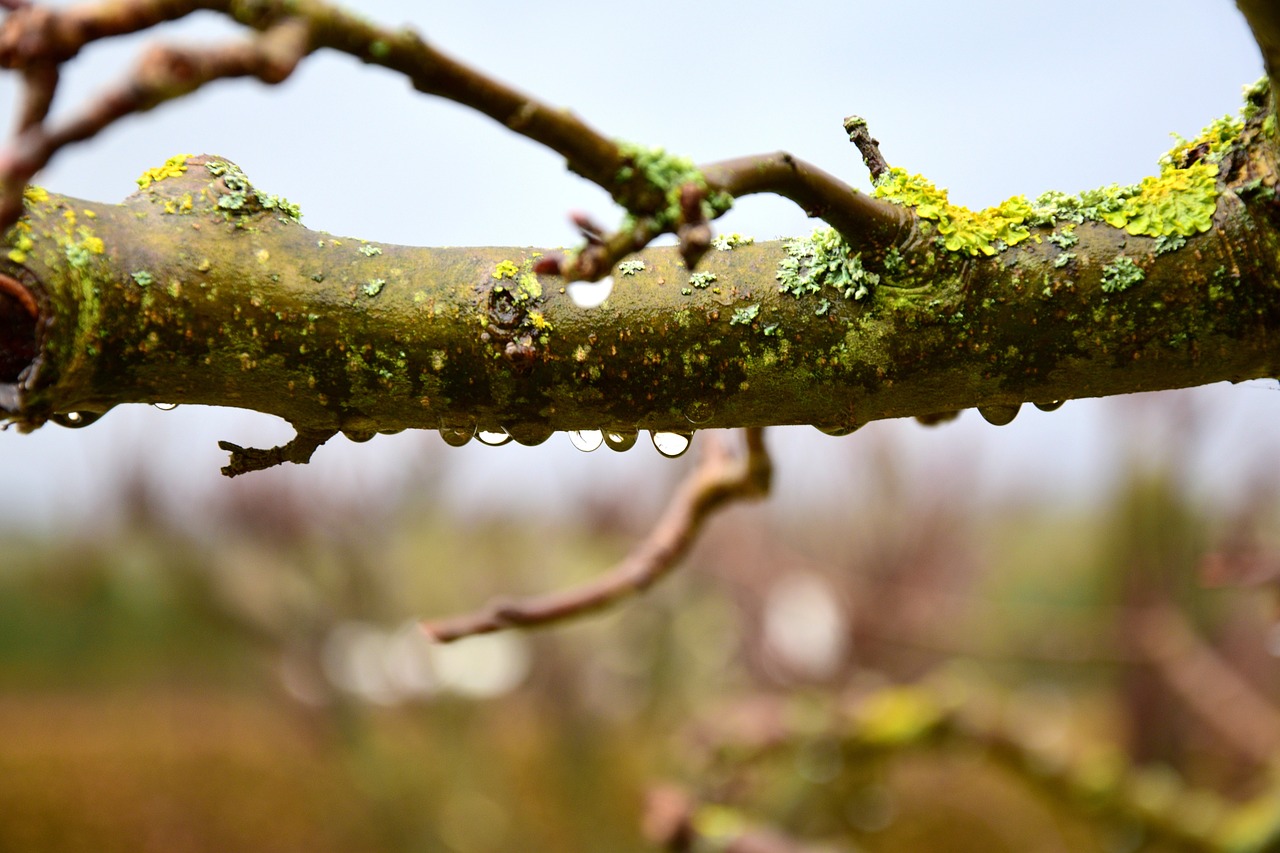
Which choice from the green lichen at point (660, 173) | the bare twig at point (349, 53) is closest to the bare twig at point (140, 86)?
the bare twig at point (349, 53)

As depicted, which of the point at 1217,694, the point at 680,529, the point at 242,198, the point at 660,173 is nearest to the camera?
the point at 660,173

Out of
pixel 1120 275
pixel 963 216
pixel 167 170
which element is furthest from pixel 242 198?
pixel 1120 275

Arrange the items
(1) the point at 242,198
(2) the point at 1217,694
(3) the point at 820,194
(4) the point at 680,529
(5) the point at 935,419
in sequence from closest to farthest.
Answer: (3) the point at 820,194 < (1) the point at 242,198 < (5) the point at 935,419 < (4) the point at 680,529 < (2) the point at 1217,694

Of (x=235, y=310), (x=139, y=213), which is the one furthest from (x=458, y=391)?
(x=139, y=213)

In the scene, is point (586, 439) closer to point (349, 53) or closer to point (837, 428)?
point (837, 428)

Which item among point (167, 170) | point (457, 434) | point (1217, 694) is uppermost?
point (167, 170)

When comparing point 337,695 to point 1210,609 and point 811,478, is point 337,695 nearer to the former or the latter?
point 811,478

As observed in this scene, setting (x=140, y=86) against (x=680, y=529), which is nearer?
(x=140, y=86)
